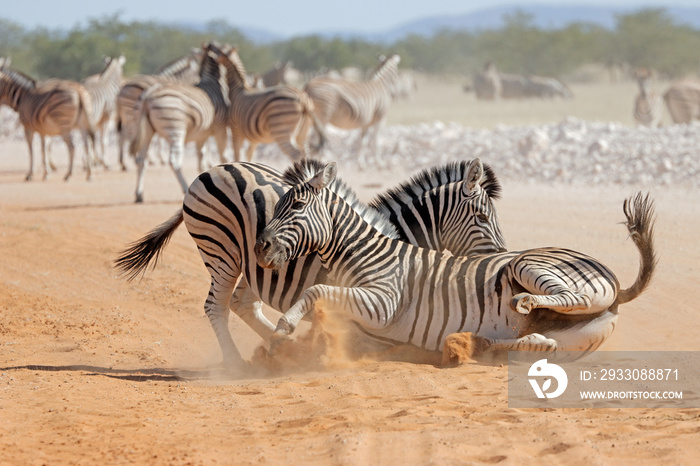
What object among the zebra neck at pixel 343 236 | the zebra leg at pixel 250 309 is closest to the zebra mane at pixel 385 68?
the zebra leg at pixel 250 309

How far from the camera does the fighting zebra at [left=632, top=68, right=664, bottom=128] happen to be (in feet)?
74.6

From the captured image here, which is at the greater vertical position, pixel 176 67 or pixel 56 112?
pixel 176 67

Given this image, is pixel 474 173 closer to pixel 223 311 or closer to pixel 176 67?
pixel 223 311

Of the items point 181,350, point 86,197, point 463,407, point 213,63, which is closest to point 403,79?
point 213,63

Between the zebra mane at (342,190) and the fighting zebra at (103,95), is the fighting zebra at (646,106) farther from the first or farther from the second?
the zebra mane at (342,190)

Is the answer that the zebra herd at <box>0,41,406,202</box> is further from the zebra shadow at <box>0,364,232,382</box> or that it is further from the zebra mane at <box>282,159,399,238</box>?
the zebra shadow at <box>0,364,232,382</box>

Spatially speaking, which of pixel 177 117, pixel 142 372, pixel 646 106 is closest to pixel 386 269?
pixel 142 372

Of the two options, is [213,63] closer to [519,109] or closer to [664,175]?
[664,175]

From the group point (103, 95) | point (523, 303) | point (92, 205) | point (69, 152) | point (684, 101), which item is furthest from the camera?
point (684, 101)

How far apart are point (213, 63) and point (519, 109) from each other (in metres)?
18.0

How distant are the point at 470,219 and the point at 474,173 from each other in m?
0.35

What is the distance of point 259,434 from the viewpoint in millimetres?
4273

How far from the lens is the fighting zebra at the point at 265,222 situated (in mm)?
5719

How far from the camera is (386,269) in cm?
559
